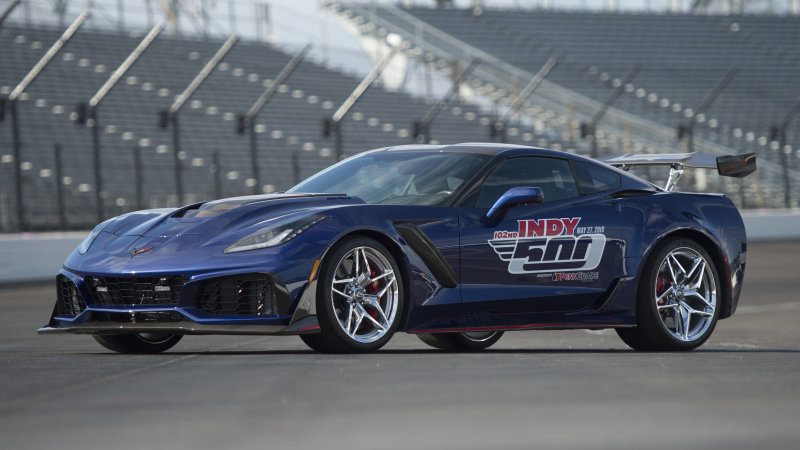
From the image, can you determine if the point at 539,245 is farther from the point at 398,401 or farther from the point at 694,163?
the point at 398,401

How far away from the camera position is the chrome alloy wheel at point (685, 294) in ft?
27.1

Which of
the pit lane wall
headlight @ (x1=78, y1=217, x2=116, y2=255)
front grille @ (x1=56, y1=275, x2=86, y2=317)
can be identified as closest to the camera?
front grille @ (x1=56, y1=275, x2=86, y2=317)

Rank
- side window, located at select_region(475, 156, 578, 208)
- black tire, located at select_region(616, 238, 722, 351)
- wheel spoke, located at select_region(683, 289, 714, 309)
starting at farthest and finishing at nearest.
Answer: wheel spoke, located at select_region(683, 289, 714, 309), black tire, located at select_region(616, 238, 722, 351), side window, located at select_region(475, 156, 578, 208)

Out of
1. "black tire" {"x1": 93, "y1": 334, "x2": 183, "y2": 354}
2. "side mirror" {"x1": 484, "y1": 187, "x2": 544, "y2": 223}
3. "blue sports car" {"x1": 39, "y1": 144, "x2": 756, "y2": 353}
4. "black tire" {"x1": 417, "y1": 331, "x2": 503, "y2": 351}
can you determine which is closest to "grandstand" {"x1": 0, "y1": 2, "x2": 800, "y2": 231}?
"black tire" {"x1": 417, "y1": 331, "x2": 503, "y2": 351}

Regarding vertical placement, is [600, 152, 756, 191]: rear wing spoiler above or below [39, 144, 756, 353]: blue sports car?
above

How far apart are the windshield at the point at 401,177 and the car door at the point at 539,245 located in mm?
161

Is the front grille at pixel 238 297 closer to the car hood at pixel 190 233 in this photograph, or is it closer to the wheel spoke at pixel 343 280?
the car hood at pixel 190 233

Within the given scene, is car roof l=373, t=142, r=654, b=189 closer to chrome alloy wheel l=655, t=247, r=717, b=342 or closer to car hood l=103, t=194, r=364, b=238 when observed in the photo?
chrome alloy wheel l=655, t=247, r=717, b=342

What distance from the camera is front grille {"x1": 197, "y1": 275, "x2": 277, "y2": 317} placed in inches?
264

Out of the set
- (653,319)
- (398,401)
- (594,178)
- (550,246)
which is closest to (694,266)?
(653,319)

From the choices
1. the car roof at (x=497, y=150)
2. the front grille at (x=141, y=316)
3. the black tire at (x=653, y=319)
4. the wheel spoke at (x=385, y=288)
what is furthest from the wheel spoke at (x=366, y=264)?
the black tire at (x=653, y=319)

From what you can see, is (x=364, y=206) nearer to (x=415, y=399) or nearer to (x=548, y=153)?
(x=548, y=153)

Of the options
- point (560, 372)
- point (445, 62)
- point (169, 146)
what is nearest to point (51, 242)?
point (169, 146)

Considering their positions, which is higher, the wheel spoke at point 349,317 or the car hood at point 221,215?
the car hood at point 221,215
